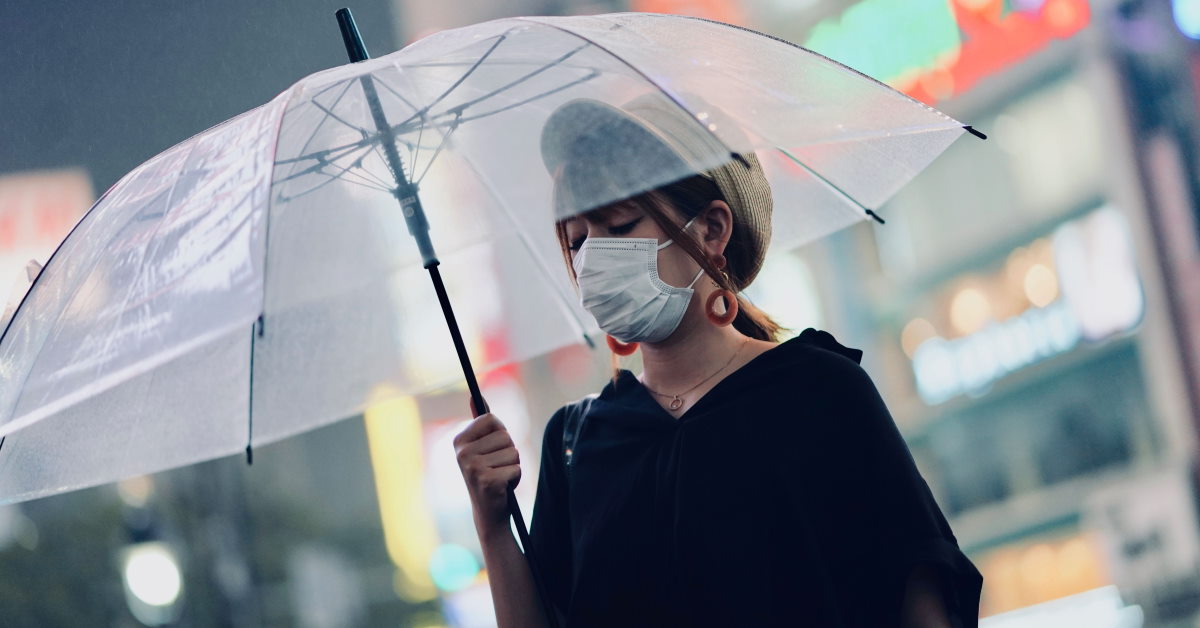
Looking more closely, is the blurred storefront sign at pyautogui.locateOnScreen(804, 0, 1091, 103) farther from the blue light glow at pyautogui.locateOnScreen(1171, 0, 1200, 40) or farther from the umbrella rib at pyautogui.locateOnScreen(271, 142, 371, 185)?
the umbrella rib at pyautogui.locateOnScreen(271, 142, 371, 185)

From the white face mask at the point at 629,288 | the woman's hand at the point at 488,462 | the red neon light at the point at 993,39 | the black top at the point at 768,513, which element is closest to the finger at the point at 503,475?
the woman's hand at the point at 488,462

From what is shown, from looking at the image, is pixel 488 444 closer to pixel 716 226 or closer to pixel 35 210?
pixel 716 226

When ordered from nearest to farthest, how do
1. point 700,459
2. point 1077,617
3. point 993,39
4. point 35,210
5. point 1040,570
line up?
point 700,459 → point 1077,617 → point 35,210 → point 1040,570 → point 993,39

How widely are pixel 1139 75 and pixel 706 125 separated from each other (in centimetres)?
1211

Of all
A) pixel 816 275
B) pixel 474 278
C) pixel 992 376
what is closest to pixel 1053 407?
pixel 992 376

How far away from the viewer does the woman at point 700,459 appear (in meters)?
1.75

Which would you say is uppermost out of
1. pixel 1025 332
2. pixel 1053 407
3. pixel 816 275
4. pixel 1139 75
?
pixel 1139 75

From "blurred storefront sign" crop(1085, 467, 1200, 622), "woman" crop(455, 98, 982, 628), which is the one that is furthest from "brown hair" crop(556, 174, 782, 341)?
"blurred storefront sign" crop(1085, 467, 1200, 622)

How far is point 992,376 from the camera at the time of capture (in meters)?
14.4

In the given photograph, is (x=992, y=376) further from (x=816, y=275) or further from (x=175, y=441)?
(x=175, y=441)

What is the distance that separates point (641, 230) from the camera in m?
1.90

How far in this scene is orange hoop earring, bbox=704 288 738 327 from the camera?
6.33ft

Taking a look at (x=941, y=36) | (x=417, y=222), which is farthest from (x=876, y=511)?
(x=941, y=36)

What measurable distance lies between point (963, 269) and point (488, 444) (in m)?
14.1
